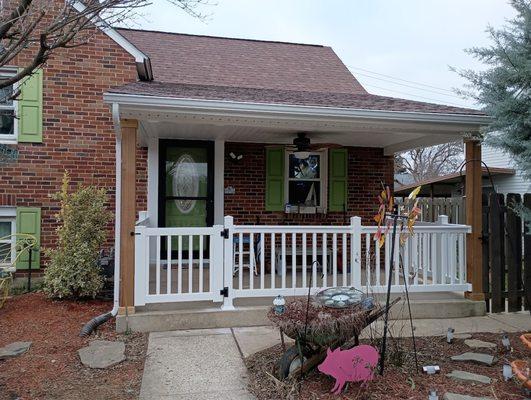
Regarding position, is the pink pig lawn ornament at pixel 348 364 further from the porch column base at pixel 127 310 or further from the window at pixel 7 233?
the window at pixel 7 233

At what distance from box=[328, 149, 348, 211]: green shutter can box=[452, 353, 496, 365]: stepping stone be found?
15.3ft

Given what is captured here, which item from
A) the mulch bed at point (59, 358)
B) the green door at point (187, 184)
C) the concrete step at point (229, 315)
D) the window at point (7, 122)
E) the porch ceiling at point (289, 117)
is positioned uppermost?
the window at point (7, 122)

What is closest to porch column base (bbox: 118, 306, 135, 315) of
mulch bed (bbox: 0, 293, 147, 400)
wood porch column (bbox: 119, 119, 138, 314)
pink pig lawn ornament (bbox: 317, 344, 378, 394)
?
wood porch column (bbox: 119, 119, 138, 314)

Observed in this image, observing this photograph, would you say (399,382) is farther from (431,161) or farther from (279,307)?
(431,161)

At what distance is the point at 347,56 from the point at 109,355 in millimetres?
37264

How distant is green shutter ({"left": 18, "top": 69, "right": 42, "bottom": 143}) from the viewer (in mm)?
7116

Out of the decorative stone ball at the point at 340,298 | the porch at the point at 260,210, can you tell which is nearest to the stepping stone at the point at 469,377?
the decorative stone ball at the point at 340,298

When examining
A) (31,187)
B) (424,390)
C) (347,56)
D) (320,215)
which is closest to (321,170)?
(320,215)

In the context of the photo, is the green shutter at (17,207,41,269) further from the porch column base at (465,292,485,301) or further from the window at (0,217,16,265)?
the porch column base at (465,292,485,301)

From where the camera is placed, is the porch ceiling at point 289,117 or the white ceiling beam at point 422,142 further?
the white ceiling beam at point 422,142

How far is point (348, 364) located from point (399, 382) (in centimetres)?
61

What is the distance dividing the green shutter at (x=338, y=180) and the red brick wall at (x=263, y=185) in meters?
0.17

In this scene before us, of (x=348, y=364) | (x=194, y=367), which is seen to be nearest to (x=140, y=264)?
(x=194, y=367)

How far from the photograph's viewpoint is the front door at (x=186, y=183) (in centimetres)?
805
